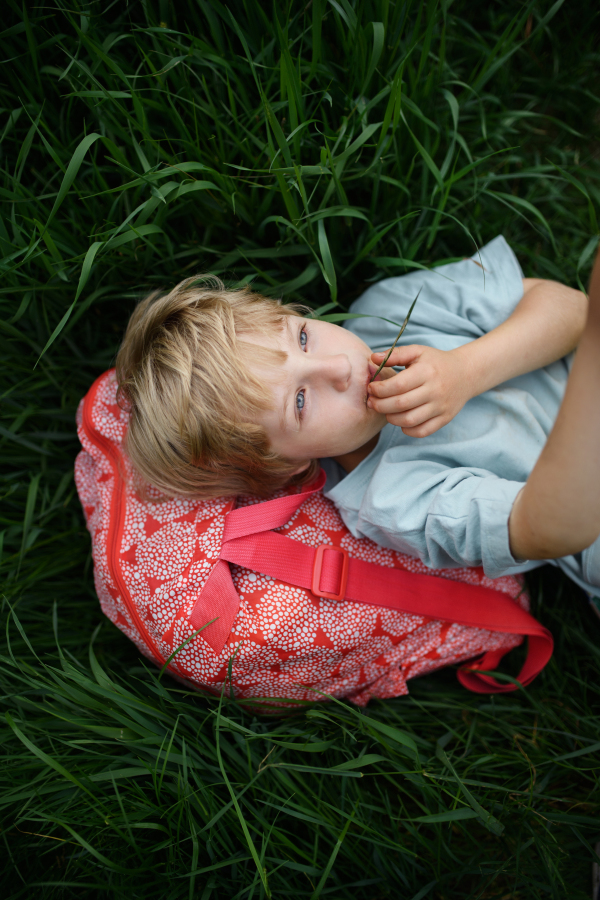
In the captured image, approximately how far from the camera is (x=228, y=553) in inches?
60.4

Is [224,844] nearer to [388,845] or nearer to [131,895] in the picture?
[131,895]

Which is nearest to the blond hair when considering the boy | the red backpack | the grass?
the boy

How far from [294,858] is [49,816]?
725 millimetres

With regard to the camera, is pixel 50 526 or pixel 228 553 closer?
pixel 228 553

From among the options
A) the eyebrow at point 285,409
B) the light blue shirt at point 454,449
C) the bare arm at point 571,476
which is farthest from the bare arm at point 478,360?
the bare arm at point 571,476

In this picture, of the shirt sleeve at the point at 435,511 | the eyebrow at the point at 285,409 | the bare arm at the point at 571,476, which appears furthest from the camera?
the eyebrow at the point at 285,409

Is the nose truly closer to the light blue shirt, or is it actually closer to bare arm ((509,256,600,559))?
the light blue shirt

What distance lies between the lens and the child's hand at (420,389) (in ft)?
4.49

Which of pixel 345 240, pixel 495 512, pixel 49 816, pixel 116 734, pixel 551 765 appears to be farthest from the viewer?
pixel 345 240

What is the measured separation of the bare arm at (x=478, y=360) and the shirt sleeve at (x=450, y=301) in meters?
0.07

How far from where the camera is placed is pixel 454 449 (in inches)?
61.2

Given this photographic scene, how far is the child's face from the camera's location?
1.38 m

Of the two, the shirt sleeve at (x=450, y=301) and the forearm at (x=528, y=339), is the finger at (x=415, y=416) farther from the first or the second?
the shirt sleeve at (x=450, y=301)

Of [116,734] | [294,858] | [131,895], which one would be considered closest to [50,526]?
[116,734]
